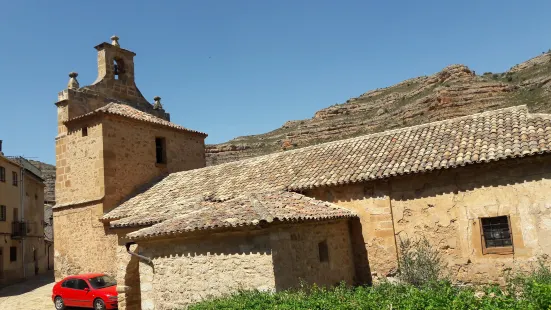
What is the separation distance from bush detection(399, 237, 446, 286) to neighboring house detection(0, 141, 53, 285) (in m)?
22.2

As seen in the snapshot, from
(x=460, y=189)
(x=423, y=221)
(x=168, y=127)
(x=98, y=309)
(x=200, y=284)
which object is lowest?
(x=98, y=309)

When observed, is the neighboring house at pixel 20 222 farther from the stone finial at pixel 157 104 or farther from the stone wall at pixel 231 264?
the stone wall at pixel 231 264

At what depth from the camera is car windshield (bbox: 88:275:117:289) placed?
1391 centimetres

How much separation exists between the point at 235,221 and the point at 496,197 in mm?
5982

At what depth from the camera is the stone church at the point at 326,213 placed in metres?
9.21

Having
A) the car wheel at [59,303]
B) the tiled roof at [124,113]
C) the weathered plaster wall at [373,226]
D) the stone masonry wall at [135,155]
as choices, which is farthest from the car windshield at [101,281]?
the weathered plaster wall at [373,226]

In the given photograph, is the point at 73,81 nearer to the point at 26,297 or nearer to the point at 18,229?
the point at 26,297

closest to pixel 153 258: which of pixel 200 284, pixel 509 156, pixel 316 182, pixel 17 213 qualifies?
pixel 200 284

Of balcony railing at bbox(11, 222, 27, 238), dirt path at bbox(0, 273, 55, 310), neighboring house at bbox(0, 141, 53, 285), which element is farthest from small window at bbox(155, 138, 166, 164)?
balcony railing at bbox(11, 222, 27, 238)

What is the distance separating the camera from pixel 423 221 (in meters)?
10.9

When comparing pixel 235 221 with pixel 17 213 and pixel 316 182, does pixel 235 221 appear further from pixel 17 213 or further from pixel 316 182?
pixel 17 213

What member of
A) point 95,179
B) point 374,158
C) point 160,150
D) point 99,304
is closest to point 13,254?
point 160,150

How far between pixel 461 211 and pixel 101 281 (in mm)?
10847

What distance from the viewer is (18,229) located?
85.9 feet
